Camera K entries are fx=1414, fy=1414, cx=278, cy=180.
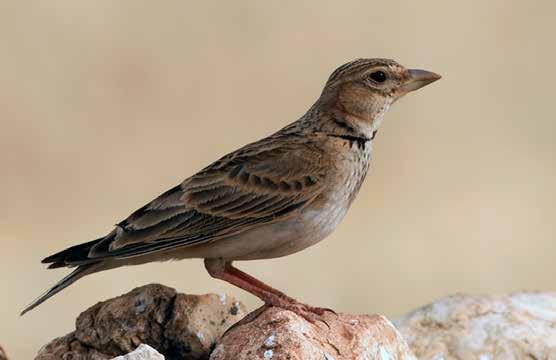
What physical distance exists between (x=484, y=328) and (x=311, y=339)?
6.14 ft

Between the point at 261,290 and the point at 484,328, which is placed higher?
the point at 261,290

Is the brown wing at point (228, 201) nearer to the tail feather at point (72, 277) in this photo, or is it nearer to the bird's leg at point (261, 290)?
the tail feather at point (72, 277)

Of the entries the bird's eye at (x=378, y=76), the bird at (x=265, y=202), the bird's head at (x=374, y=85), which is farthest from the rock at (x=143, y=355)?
the bird's eye at (x=378, y=76)

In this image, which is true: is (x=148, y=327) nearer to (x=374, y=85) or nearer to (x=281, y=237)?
(x=281, y=237)

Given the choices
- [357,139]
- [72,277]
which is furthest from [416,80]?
[72,277]

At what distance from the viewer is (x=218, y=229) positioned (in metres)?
9.48

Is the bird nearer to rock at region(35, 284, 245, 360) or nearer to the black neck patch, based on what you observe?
the black neck patch

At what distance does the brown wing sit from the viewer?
371 inches

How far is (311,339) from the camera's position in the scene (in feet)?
27.0

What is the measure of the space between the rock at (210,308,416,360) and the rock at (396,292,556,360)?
0.83m

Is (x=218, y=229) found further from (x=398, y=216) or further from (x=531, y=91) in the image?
(x=531, y=91)

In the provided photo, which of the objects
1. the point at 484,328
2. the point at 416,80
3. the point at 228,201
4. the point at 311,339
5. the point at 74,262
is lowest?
the point at 484,328

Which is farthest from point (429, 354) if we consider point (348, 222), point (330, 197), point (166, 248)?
point (348, 222)

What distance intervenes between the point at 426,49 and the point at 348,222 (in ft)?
13.2
